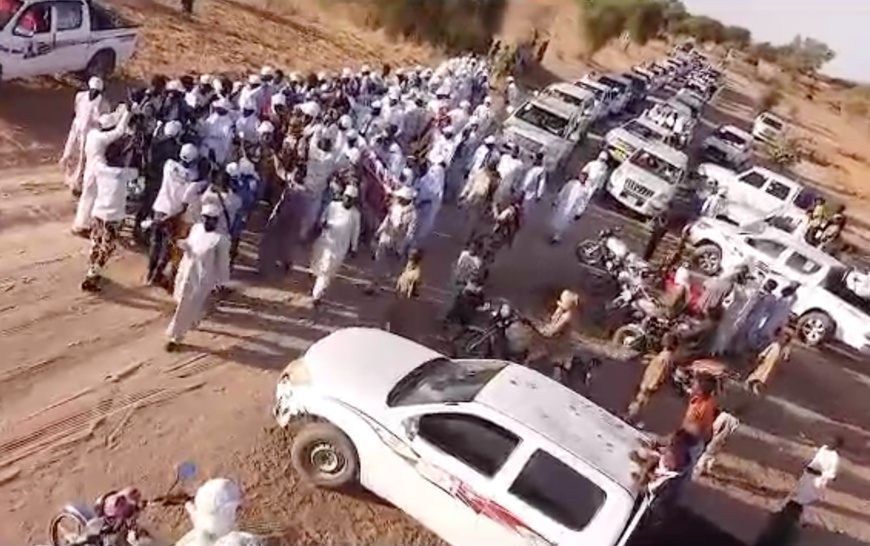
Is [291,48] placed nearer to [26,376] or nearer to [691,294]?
[691,294]

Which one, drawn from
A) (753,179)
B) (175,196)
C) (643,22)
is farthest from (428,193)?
(643,22)

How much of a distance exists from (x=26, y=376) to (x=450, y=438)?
3.81m

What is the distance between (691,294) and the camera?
531 inches

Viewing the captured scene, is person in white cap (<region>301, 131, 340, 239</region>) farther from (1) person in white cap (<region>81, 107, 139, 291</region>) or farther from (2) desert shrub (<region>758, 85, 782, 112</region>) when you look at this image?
(2) desert shrub (<region>758, 85, 782, 112</region>)

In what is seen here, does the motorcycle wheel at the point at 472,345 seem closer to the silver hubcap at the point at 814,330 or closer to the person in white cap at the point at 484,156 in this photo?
the person in white cap at the point at 484,156

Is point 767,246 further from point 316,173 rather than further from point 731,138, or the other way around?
point 731,138

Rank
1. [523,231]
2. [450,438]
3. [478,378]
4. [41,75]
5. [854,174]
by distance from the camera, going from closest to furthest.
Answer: [450,438] < [478,378] < [41,75] < [523,231] < [854,174]

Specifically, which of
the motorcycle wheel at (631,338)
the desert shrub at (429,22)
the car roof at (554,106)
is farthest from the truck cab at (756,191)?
the desert shrub at (429,22)

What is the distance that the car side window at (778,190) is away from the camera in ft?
71.1

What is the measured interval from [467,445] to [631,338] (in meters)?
5.67

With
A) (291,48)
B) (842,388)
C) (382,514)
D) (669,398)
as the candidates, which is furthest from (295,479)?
(291,48)

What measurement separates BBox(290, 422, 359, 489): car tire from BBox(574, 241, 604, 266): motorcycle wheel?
7.30 metres

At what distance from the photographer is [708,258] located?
17984mm

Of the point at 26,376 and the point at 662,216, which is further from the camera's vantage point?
the point at 662,216
